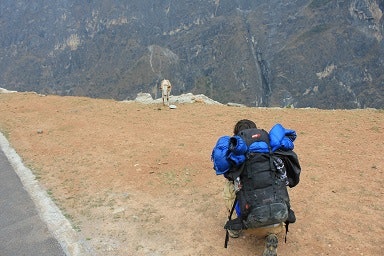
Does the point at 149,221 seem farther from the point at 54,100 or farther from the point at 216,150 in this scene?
the point at 54,100

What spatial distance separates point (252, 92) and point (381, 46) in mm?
53754

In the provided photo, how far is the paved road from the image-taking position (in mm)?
6066

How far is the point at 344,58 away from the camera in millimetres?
173625

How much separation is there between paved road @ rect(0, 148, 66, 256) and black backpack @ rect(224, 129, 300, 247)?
264 centimetres

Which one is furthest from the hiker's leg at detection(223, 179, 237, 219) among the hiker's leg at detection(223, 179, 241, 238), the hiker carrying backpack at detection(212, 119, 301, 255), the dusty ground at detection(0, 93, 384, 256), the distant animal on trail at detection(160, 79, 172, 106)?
the distant animal on trail at detection(160, 79, 172, 106)

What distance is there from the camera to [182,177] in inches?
333

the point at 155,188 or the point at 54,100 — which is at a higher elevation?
the point at 54,100

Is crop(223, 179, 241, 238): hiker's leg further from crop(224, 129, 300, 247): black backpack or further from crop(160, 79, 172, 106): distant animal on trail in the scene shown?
crop(160, 79, 172, 106): distant animal on trail

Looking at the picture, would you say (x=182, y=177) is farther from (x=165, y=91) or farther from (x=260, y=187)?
(x=165, y=91)

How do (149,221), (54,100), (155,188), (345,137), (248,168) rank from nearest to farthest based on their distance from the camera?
(248,168) < (149,221) < (155,188) < (345,137) < (54,100)

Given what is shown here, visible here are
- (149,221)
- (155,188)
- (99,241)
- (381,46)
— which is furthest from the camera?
(381,46)

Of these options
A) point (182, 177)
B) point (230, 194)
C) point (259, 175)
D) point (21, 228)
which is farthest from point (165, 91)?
point (259, 175)

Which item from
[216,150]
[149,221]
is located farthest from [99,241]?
[216,150]

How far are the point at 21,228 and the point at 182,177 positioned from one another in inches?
121
